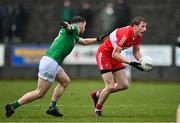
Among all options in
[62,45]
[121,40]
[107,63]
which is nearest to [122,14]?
[107,63]

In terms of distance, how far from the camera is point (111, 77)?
17.4 metres

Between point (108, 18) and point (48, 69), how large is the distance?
1840 cm

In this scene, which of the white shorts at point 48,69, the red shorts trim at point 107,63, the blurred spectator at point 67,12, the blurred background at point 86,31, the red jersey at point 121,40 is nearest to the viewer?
the white shorts at point 48,69

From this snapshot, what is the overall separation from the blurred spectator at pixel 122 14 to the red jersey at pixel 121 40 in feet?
53.3

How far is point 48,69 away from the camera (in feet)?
53.4

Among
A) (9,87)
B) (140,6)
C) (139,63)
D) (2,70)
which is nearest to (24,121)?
(139,63)

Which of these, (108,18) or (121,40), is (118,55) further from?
(108,18)

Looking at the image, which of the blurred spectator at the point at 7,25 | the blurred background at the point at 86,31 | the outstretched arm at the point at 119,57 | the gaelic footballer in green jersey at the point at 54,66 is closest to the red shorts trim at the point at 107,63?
the outstretched arm at the point at 119,57

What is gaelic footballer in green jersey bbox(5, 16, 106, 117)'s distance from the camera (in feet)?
53.3

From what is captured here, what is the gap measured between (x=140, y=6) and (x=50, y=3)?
15.6 feet

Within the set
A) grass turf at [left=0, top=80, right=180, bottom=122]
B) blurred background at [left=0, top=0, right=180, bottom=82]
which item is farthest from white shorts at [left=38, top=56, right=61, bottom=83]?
blurred background at [left=0, top=0, right=180, bottom=82]

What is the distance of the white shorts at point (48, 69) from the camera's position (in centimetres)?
1623

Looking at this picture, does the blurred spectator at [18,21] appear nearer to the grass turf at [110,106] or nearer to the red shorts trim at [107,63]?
the grass turf at [110,106]

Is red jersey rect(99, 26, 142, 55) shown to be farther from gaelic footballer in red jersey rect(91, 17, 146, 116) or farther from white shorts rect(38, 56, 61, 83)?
white shorts rect(38, 56, 61, 83)
